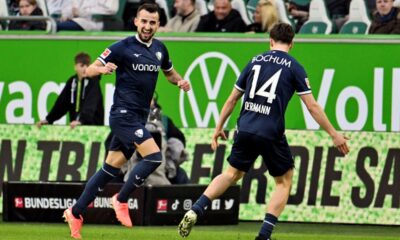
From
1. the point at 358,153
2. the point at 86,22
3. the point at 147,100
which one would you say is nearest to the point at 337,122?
the point at 358,153

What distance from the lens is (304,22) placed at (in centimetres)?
1811

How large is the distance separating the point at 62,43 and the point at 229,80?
2695 mm

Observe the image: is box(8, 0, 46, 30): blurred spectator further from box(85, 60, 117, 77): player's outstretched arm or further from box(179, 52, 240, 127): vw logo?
box(85, 60, 117, 77): player's outstretched arm

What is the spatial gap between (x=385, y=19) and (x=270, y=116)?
677 cm

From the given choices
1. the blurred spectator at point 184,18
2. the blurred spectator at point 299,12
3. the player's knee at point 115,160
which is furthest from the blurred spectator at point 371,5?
the player's knee at point 115,160

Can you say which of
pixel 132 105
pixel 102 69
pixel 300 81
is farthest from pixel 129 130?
pixel 300 81

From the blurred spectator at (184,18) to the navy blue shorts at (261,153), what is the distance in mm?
7171

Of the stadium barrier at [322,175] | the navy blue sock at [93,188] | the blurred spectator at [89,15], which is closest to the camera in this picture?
the navy blue sock at [93,188]

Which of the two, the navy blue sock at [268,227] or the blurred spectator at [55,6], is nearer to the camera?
the navy blue sock at [268,227]

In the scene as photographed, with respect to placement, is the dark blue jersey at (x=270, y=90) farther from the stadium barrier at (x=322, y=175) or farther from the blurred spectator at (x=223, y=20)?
the blurred spectator at (x=223, y=20)

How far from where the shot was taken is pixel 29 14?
1906 cm

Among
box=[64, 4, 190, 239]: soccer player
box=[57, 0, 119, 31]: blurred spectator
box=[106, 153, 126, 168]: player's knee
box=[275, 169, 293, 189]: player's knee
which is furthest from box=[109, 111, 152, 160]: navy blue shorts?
box=[57, 0, 119, 31]: blurred spectator

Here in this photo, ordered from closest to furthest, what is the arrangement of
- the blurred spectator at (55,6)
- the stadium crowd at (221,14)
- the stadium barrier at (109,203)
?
the stadium barrier at (109,203) → the stadium crowd at (221,14) → the blurred spectator at (55,6)

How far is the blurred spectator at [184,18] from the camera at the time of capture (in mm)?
18391
